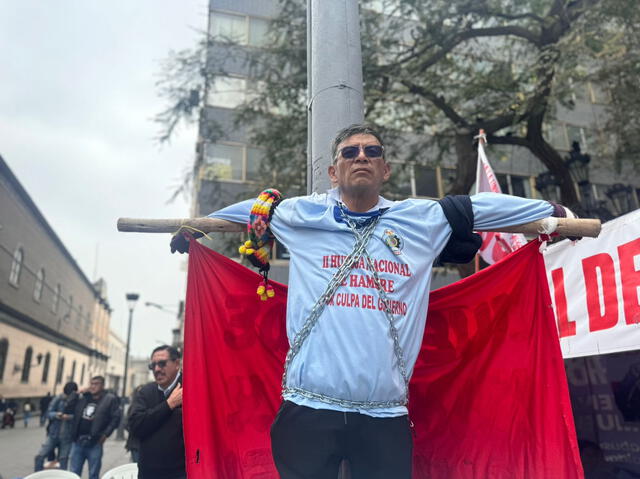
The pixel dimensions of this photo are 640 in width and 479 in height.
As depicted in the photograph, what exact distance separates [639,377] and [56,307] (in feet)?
131

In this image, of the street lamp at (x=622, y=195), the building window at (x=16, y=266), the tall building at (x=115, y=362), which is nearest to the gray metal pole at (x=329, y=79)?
the street lamp at (x=622, y=195)

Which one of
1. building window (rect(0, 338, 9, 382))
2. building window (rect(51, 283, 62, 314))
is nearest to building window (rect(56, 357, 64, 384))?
building window (rect(51, 283, 62, 314))

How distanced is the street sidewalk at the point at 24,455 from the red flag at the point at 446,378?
7.26 m

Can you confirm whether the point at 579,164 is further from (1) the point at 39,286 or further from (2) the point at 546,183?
(1) the point at 39,286

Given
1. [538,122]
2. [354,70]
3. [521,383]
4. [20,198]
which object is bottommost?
[521,383]

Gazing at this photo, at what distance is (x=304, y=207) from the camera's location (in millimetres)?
2154

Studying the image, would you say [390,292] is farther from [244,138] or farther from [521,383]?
[244,138]

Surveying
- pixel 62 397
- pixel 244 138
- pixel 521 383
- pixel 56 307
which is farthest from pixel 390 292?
pixel 56 307

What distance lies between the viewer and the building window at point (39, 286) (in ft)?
106

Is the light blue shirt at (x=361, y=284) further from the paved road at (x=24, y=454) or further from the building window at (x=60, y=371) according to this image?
the building window at (x=60, y=371)

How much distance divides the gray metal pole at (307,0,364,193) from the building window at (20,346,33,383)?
32.7 m

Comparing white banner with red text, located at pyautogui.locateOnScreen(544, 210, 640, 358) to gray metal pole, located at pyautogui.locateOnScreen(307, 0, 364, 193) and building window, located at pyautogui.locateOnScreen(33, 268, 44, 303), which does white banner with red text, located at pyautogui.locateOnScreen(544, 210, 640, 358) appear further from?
building window, located at pyautogui.locateOnScreen(33, 268, 44, 303)

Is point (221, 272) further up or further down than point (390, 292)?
further up

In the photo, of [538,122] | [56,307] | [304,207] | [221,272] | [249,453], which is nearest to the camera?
[304,207]
